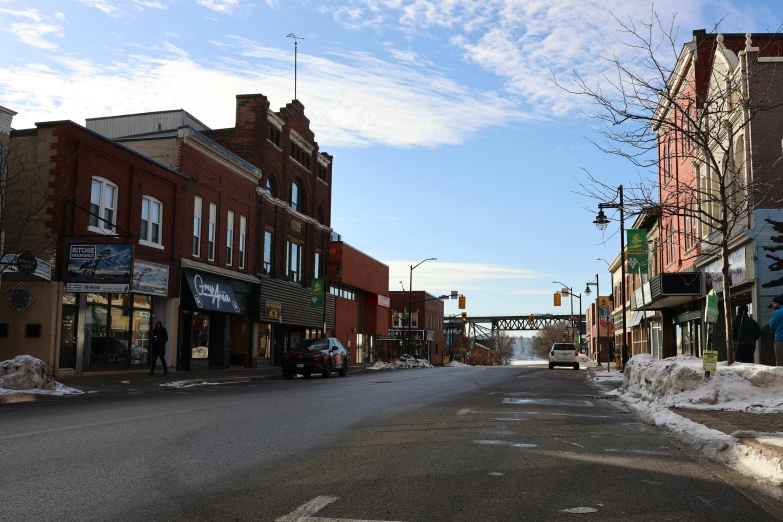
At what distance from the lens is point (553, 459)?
7.85 meters

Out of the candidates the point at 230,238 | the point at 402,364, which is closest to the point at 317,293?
the point at 230,238

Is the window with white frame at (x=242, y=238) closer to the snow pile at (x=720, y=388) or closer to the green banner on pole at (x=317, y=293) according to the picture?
the green banner on pole at (x=317, y=293)

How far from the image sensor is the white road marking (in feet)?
16.7

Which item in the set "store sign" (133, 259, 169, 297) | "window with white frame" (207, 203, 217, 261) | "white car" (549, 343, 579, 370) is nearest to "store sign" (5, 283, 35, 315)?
"store sign" (133, 259, 169, 297)

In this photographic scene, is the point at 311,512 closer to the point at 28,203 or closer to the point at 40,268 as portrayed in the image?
the point at 40,268

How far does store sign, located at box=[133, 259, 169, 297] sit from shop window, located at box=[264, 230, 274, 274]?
438 inches

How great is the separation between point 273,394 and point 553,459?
10657mm

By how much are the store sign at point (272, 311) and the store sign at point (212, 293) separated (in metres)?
2.95

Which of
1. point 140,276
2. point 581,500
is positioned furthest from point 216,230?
point 581,500

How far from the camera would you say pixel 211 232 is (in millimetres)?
33562

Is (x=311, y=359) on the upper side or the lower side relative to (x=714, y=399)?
upper

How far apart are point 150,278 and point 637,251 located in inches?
793

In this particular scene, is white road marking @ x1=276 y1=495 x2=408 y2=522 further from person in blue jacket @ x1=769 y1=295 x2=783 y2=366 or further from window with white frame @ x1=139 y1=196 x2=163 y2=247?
window with white frame @ x1=139 y1=196 x2=163 y2=247

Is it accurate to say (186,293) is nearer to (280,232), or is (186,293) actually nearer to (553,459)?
(280,232)
